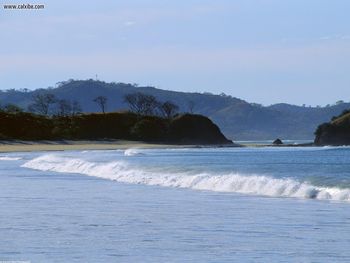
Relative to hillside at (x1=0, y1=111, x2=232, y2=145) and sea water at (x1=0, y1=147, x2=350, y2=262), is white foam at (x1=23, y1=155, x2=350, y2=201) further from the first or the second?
hillside at (x1=0, y1=111, x2=232, y2=145)

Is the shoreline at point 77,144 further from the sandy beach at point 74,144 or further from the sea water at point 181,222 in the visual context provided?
the sea water at point 181,222

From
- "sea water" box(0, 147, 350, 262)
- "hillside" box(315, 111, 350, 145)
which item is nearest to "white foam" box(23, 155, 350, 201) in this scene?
"sea water" box(0, 147, 350, 262)

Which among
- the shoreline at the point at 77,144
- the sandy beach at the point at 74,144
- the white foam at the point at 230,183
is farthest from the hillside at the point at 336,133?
the white foam at the point at 230,183

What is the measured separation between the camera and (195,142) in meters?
168

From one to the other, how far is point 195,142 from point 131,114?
518 inches

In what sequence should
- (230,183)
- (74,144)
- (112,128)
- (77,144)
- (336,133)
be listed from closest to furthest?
(230,183)
(74,144)
(77,144)
(336,133)
(112,128)

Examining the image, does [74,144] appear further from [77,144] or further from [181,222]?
[181,222]

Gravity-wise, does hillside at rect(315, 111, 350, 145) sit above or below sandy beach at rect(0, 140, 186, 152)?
above

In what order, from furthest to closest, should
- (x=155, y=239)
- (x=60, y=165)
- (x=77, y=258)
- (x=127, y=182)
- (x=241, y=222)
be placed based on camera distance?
(x=60, y=165) < (x=127, y=182) < (x=241, y=222) < (x=155, y=239) < (x=77, y=258)

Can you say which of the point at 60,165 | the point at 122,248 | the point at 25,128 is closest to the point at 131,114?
the point at 25,128

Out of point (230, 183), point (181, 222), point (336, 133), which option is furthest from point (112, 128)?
point (181, 222)

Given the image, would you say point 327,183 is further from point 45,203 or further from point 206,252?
point 206,252

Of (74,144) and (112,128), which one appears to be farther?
(112,128)

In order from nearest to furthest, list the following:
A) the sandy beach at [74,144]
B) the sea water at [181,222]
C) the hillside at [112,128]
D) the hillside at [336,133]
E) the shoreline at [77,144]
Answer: the sea water at [181,222] < the shoreline at [77,144] < the sandy beach at [74,144] < the hillside at [112,128] < the hillside at [336,133]
